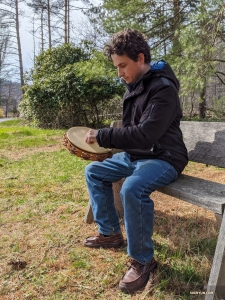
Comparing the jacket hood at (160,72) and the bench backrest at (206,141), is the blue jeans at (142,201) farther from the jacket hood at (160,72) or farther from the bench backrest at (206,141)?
the jacket hood at (160,72)

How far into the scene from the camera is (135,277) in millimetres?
1776

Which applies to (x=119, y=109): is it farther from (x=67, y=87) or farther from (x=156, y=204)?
(x=156, y=204)

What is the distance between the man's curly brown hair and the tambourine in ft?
2.11

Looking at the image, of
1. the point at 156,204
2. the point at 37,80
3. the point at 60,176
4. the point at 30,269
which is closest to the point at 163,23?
the point at 37,80

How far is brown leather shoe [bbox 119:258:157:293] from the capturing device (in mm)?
1749

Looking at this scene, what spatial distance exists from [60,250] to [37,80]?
10902mm

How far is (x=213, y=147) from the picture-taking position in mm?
2168

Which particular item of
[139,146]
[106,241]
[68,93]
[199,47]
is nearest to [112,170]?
[139,146]

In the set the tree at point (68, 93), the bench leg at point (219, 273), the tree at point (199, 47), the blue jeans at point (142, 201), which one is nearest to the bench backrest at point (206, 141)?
the blue jeans at point (142, 201)

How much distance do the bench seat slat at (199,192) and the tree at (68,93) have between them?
7.26 m

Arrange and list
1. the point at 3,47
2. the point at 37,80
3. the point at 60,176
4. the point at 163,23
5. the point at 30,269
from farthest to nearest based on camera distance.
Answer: the point at 3,47
the point at 37,80
the point at 163,23
the point at 60,176
the point at 30,269

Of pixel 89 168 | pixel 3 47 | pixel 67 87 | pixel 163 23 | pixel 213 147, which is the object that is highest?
pixel 3 47

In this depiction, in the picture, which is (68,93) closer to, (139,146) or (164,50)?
(164,50)

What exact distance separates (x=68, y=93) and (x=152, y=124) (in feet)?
28.7
